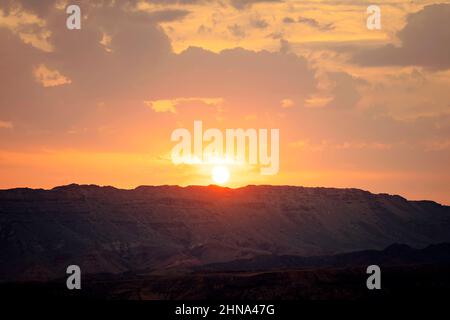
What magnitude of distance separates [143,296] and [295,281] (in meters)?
28.3

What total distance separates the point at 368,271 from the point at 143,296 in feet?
141

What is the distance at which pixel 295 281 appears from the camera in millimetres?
182625
